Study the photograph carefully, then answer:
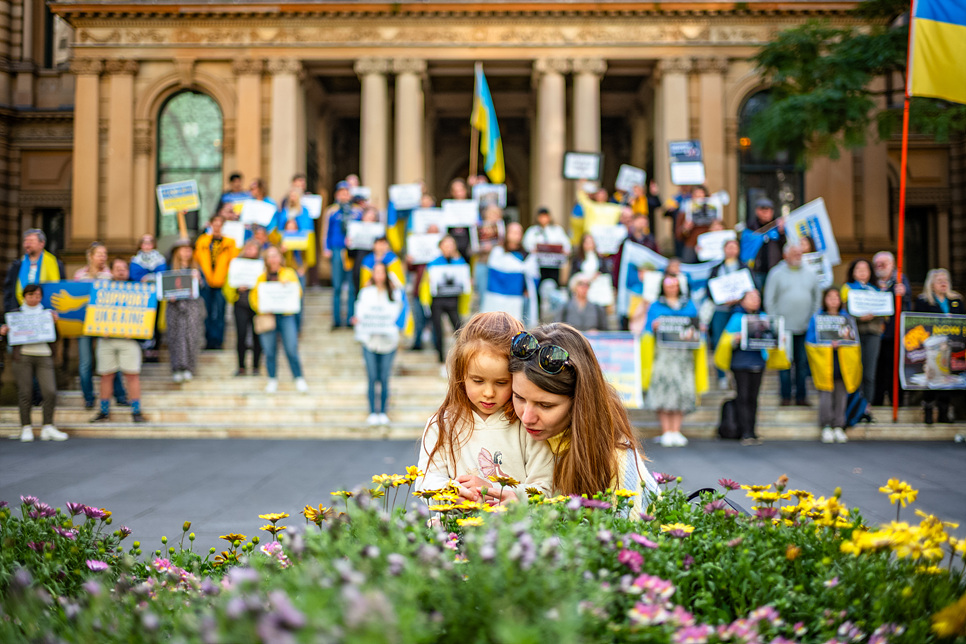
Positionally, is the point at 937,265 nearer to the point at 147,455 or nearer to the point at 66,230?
the point at 147,455

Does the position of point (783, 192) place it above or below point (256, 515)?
above

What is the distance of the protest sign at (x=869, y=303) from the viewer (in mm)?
10672

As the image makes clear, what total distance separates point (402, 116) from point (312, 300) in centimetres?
769

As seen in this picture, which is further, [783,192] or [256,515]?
[783,192]

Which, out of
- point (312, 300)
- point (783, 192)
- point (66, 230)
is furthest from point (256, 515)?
point (66, 230)

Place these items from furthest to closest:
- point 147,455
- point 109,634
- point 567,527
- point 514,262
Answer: point 514,262, point 147,455, point 567,527, point 109,634

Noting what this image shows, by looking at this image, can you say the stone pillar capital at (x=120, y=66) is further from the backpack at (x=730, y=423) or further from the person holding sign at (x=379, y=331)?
the backpack at (x=730, y=423)

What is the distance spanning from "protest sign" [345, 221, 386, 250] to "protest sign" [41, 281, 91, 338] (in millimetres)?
4396

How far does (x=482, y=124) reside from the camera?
16.7m

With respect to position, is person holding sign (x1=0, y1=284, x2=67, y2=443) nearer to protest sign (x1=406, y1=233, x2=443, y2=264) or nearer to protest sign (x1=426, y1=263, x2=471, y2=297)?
protest sign (x1=426, y1=263, x2=471, y2=297)

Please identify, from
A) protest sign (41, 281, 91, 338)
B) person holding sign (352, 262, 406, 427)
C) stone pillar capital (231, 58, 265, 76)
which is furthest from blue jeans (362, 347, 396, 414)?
stone pillar capital (231, 58, 265, 76)

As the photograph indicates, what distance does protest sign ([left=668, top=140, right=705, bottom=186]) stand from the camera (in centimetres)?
1523

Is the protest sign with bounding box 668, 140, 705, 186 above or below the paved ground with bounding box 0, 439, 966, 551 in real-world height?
above

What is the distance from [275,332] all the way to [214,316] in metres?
2.69
